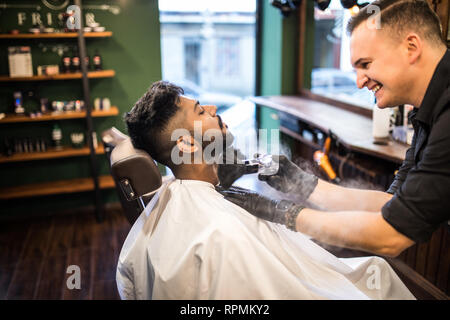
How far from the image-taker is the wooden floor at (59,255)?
276 centimetres

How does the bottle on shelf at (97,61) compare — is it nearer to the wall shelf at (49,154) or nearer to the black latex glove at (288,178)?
the wall shelf at (49,154)

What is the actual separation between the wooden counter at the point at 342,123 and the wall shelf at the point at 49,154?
72.9 inches

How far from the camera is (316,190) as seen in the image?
5.28ft

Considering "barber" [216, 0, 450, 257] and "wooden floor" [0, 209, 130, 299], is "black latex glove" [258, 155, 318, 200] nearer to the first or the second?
"barber" [216, 0, 450, 257]

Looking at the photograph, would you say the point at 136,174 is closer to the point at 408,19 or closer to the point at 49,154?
the point at 408,19

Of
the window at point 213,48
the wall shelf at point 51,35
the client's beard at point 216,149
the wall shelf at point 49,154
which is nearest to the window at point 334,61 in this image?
the window at point 213,48

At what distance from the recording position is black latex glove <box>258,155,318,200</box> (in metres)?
1.58

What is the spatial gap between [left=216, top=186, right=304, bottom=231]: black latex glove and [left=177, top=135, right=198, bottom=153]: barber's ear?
24 centimetres

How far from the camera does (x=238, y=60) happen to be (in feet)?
18.0

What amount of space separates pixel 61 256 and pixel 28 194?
84 cm

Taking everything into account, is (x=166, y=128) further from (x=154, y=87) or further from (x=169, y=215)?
(x=169, y=215)

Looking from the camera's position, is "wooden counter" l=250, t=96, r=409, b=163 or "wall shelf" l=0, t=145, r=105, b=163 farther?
"wall shelf" l=0, t=145, r=105, b=163

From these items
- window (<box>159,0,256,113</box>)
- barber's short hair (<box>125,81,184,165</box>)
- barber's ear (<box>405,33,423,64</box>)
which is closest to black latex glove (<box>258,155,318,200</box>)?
barber's short hair (<box>125,81,184,165</box>)

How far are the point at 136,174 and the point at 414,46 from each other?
973 millimetres
